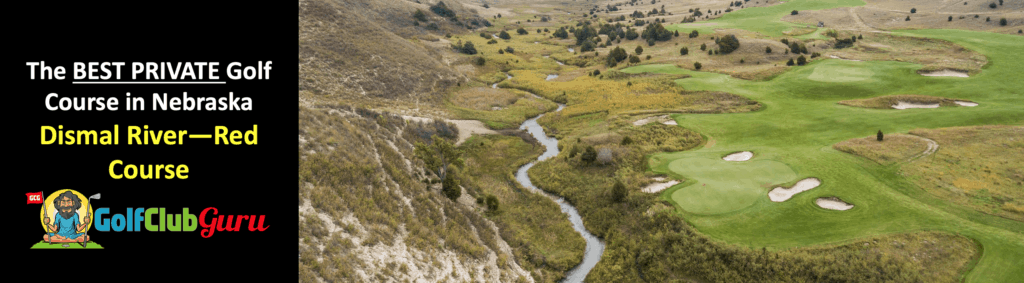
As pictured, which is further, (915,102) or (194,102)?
(915,102)

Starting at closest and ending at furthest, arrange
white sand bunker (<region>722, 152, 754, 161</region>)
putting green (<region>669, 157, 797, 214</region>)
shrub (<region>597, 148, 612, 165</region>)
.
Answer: putting green (<region>669, 157, 797, 214</region>) < white sand bunker (<region>722, 152, 754, 161</region>) < shrub (<region>597, 148, 612, 165</region>)

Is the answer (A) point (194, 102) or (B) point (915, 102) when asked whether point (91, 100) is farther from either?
(B) point (915, 102)

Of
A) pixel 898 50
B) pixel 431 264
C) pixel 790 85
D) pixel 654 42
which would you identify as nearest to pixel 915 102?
pixel 790 85

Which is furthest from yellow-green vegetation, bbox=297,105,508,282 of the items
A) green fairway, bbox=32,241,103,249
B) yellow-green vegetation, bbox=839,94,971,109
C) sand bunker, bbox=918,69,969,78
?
sand bunker, bbox=918,69,969,78

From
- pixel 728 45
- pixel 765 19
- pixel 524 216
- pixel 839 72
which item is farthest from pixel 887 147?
pixel 765 19

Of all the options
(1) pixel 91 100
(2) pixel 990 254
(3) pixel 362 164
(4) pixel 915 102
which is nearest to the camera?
Result: (1) pixel 91 100

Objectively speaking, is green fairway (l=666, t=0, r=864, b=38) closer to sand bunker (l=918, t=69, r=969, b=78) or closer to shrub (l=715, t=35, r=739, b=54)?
shrub (l=715, t=35, r=739, b=54)
